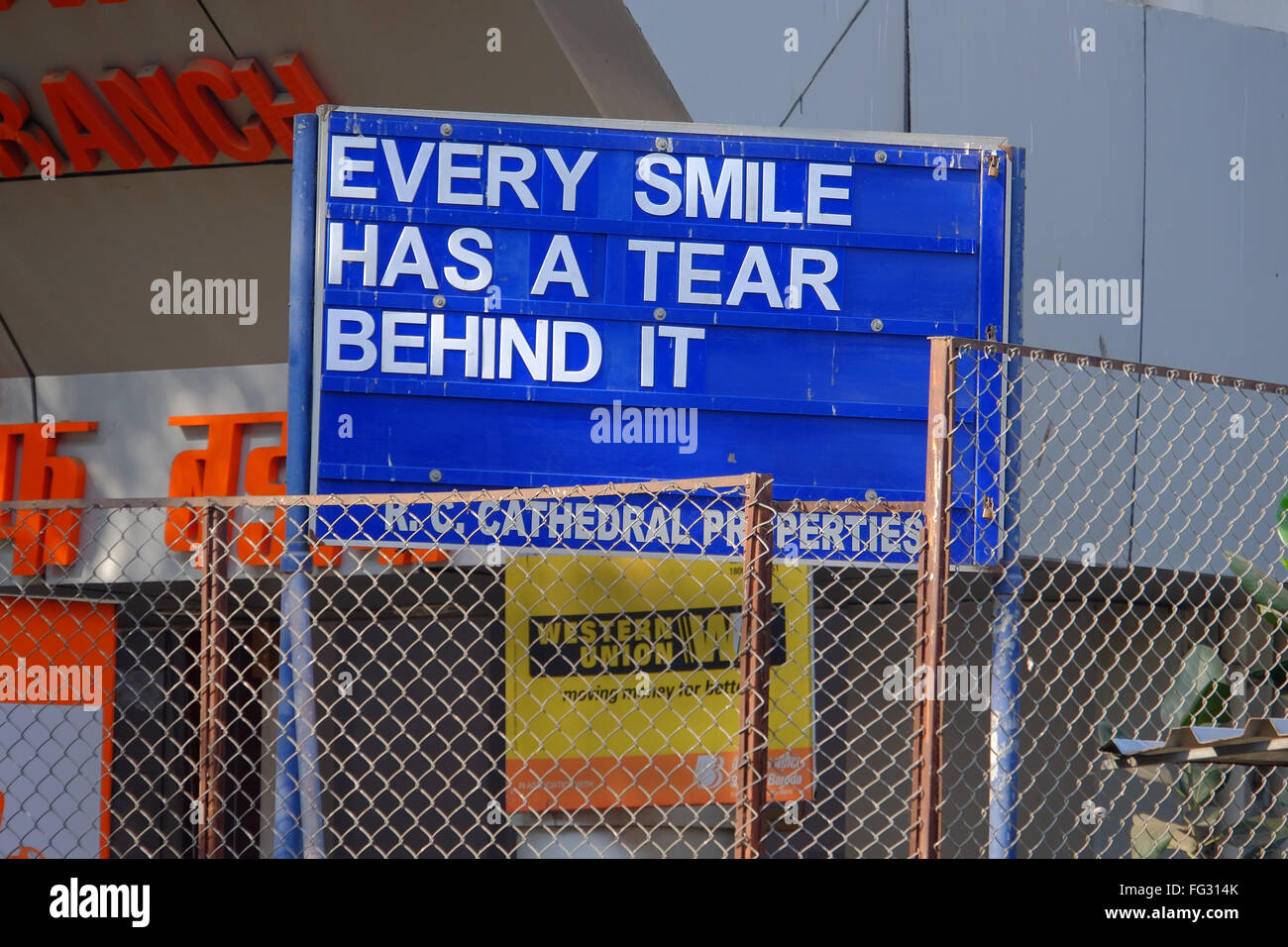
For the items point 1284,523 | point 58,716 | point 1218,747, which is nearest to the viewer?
point 1218,747

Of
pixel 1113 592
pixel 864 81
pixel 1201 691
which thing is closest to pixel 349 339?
pixel 864 81

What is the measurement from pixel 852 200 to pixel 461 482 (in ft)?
5.84

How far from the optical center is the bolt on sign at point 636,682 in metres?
5.51

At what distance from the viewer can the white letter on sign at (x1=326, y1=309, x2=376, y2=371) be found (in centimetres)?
495

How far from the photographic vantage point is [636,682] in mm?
5703

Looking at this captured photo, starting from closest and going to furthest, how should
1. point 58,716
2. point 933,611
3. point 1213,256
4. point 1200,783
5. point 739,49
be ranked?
point 933,611, point 1200,783, point 739,49, point 1213,256, point 58,716

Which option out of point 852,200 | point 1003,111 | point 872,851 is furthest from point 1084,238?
point 872,851

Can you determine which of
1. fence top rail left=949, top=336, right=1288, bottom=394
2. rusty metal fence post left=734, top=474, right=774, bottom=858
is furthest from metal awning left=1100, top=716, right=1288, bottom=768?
fence top rail left=949, top=336, right=1288, bottom=394

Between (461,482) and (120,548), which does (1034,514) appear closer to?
(461,482)

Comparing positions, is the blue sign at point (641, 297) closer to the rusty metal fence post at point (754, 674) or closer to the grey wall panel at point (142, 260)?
the rusty metal fence post at point (754, 674)

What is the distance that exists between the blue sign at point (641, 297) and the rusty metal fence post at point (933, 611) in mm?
1692

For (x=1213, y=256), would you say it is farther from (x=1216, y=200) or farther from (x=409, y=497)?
(x=409, y=497)

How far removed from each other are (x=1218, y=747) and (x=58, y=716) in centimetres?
619
